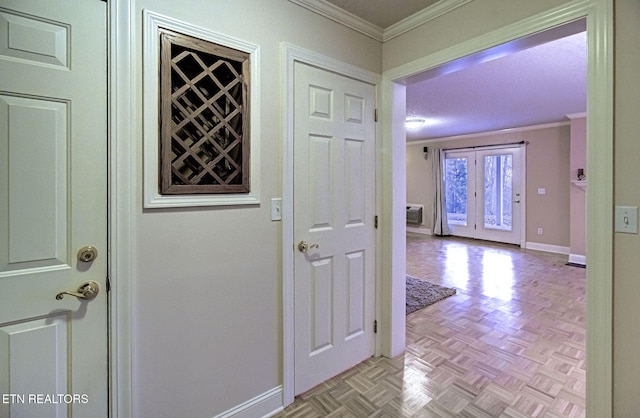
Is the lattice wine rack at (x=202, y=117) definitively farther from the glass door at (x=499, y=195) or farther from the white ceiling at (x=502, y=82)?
the glass door at (x=499, y=195)

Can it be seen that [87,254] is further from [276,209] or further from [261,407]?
[261,407]

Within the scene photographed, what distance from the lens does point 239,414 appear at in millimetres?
1623

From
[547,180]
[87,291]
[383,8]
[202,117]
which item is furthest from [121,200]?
[547,180]

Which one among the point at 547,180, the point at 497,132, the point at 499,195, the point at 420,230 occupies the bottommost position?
the point at 420,230

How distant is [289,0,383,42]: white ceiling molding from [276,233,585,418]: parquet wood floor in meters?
2.30

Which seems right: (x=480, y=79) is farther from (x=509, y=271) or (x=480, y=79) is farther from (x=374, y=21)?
(x=509, y=271)

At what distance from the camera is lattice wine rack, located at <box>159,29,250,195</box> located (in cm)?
136

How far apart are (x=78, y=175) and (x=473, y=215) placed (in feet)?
24.1

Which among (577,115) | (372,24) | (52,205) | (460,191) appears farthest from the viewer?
(460,191)

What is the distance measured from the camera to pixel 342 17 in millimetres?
1977
